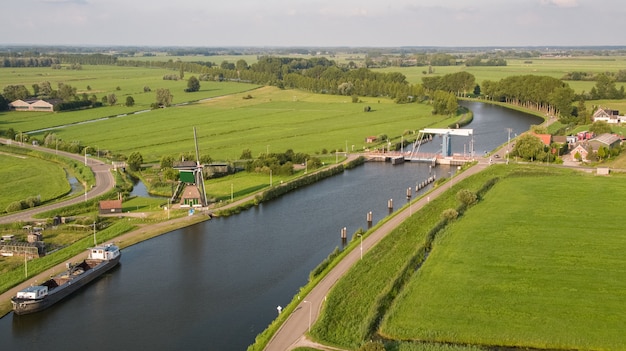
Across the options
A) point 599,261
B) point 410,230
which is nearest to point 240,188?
point 410,230

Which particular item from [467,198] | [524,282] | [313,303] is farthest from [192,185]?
[524,282]

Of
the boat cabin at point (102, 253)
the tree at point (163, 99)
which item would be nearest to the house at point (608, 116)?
the tree at point (163, 99)

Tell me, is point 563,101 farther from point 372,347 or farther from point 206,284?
point 372,347

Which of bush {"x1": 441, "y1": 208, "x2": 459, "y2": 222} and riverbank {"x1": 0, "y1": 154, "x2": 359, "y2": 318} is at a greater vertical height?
bush {"x1": 441, "y1": 208, "x2": 459, "y2": 222}

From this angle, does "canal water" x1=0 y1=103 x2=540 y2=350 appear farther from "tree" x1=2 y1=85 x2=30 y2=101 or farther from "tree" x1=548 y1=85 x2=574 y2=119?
"tree" x1=2 y1=85 x2=30 y2=101

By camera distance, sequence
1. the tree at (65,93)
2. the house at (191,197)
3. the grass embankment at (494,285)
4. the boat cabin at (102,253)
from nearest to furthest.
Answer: the grass embankment at (494,285), the boat cabin at (102,253), the house at (191,197), the tree at (65,93)

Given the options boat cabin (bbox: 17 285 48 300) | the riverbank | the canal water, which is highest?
boat cabin (bbox: 17 285 48 300)

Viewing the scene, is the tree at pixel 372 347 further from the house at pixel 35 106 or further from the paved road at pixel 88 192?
the house at pixel 35 106

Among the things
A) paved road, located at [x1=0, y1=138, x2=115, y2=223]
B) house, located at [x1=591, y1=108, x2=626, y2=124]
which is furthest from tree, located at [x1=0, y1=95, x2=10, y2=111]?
house, located at [x1=591, y1=108, x2=626, y2=124]
